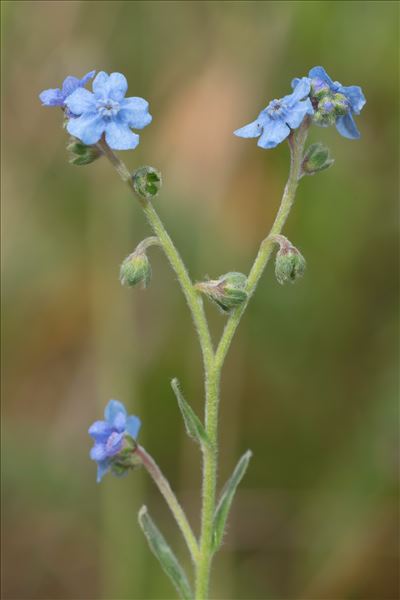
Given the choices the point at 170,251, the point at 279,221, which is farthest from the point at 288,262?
the point at 170,251

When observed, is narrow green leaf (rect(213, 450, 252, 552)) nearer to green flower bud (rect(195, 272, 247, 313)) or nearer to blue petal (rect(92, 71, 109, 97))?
green flower bud (rect(195, 272, 247, 313))

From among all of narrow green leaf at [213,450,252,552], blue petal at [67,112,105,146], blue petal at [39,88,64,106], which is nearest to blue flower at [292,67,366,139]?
blue petal at [67,112,105,146]

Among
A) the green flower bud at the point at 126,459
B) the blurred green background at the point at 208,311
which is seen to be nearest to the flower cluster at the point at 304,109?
the green flower bud at the point at 126,459

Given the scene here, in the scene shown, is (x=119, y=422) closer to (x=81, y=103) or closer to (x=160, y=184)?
(x=160, y=184)

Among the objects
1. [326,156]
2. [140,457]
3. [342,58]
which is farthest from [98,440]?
[342,58]

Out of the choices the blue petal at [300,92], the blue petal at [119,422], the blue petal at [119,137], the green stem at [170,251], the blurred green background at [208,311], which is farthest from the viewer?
the blurred green background at [208,311]

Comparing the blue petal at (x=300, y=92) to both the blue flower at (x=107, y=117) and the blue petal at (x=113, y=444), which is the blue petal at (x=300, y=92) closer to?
the blue flower at (x=107, y=117)

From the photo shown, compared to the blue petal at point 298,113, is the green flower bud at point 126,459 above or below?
below
